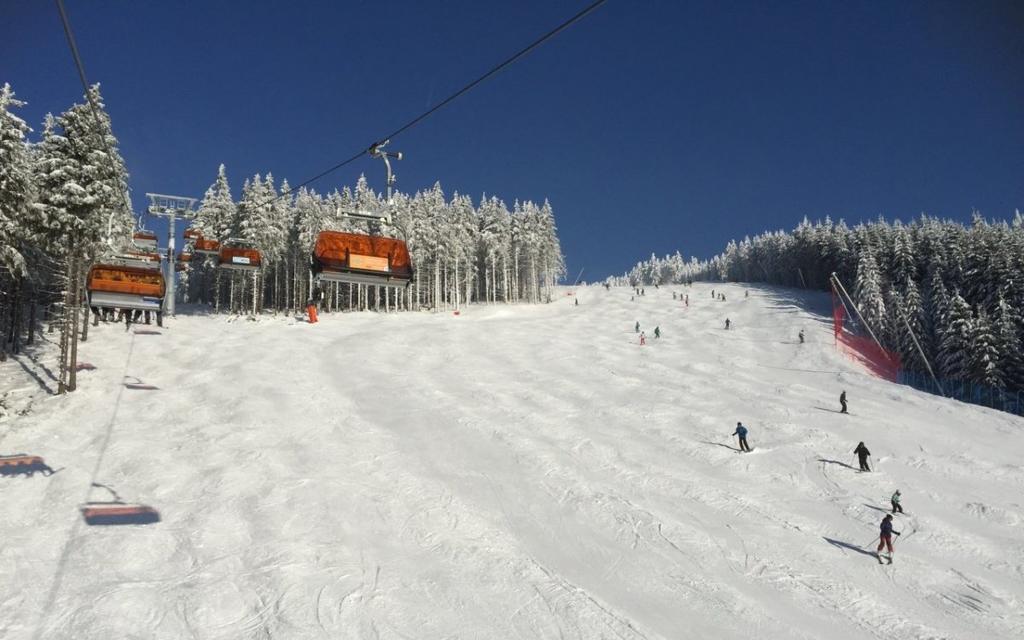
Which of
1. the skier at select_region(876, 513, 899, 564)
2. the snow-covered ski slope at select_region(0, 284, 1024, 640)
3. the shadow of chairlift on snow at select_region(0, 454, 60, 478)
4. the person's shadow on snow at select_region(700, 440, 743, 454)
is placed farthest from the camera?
the person's shadow on snow at select_region(700, 440, 743, 454)

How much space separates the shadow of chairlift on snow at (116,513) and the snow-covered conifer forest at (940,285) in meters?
52.1

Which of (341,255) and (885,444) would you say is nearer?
(341,255)

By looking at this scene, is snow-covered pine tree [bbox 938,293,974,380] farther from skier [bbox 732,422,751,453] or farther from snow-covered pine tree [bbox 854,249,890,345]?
skier [bbox 732,422,751,453]

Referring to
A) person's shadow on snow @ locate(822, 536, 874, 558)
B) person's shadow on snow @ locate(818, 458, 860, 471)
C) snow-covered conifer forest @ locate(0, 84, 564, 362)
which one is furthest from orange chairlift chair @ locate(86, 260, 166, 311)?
person's shadow on snow @ locate(818, 458, 860, 471)

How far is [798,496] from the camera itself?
18188 mm

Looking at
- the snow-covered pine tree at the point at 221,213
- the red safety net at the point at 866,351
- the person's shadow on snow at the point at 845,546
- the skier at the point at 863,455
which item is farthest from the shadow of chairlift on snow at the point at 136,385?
the red safety net at the point at 866,351

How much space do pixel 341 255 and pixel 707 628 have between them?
11.3 metres

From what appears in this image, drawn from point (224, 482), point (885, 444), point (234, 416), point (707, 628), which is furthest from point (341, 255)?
point (885, 444)

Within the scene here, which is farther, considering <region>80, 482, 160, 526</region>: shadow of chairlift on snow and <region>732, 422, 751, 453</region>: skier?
<region>732, 422, 751, 453</region>: skier

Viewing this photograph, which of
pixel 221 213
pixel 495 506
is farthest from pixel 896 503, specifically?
pixel 221 213

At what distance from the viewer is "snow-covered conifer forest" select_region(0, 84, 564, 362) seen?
24578 mm

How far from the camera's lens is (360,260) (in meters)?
14.1

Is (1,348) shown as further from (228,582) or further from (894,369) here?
(894,369)

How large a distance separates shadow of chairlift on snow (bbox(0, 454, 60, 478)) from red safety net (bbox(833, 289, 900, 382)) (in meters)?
46.8
